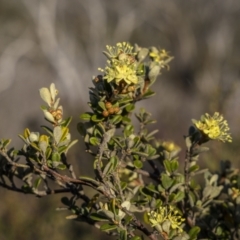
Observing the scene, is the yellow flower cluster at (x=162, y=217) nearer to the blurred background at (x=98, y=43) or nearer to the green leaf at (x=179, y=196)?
the green leaf at (x=179, y=196)

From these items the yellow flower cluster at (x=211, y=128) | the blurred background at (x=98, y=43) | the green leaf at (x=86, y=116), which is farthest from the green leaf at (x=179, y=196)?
the blurred background at (x=98, y=43)

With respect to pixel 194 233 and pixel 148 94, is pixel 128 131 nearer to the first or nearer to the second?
pixel 148 94

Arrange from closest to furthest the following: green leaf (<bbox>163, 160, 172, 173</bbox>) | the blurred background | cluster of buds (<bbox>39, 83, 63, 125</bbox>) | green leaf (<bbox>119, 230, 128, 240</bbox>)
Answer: green leaf (<bbox>119, 230, 128, 240</bbox>) → cluster of buds (<bbox>39, 83, 63, 125</bbox>) → green leaf (<bbox>163, 160, 172, 173</bbox>) → the blurred background

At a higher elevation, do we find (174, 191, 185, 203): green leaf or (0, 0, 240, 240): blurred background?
(0, 0, 240, 240): blurred background

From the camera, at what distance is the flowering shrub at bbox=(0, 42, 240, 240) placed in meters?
0.87

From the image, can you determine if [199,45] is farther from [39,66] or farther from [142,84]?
[142,84]

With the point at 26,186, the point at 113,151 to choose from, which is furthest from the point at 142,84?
the point at 26,186

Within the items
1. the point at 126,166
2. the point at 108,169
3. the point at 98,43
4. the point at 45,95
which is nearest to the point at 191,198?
the point at 126,166

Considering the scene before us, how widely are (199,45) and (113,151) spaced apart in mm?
11747

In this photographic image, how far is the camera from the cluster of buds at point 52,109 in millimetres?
907

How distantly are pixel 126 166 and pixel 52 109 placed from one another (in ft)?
0.71

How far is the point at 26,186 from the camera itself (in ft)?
3.52

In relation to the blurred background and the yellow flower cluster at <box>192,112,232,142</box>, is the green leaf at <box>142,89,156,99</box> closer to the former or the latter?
the yellow flower cluster at <box>192,112,232,142</box>

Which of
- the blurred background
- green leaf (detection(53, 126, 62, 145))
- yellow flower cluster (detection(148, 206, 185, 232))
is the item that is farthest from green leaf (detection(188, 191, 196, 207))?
the blurred background
